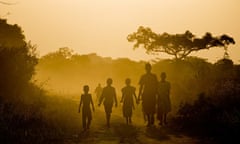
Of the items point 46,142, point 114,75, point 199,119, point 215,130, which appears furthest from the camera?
point 114,75

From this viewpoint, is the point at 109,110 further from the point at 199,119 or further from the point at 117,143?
the point at 117,143

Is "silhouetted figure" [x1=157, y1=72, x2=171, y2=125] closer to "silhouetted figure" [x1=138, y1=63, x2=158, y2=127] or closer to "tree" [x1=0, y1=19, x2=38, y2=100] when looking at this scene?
"silhouetted figure" [x1=138, y1=63, x2=158, y2=127]

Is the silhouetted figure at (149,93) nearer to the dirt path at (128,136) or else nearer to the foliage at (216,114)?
the dirt path at (128,136)

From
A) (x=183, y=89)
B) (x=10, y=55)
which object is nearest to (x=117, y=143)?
(x=10, y=55)

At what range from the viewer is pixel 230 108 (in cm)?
1845

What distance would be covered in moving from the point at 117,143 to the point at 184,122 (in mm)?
5580

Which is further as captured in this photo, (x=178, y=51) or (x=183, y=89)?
(x=178, y=51)

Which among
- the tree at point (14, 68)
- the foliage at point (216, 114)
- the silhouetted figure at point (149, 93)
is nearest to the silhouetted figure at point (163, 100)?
the silhouetted figure at point (149, 93)

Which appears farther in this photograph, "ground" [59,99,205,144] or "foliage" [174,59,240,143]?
"foliage" [174,59,240,143]

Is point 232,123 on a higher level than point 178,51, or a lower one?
lower

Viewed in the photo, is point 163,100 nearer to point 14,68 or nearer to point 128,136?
point 128,136

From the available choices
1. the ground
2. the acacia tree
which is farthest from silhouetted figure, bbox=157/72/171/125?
the acacia tree

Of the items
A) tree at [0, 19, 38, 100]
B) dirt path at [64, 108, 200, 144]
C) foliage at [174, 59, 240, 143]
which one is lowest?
dirt path at [64, 108, 200, 144]

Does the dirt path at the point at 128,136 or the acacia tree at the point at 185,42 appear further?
the acacia tree at the point at 185,42
